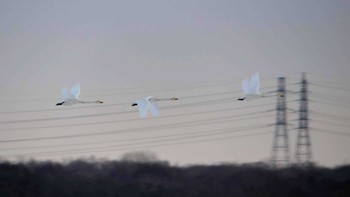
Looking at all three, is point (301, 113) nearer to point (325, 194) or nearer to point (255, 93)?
point (325, 194)

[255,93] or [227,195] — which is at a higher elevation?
[255,93]

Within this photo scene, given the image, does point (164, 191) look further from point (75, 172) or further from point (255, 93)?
point (255, 93)

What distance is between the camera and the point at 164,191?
1132 inches

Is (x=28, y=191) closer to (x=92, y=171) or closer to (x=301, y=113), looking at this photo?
(x=92, y=171)

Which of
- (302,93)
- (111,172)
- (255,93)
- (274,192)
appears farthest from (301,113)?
(111,172)

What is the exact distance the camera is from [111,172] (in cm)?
2958

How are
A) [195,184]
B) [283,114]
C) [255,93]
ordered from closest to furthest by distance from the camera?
[255,93]
[283,114]
[195,184]

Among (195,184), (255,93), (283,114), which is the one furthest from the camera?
(195,184)

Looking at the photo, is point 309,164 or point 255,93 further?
point 309,164

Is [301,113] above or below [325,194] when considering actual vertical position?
above

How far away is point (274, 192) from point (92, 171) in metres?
6.22

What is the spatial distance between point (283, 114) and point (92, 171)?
6.93 meters

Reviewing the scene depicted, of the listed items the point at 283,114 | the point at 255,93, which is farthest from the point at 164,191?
the point at 255,93

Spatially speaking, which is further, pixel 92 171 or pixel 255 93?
pixel 92 171
